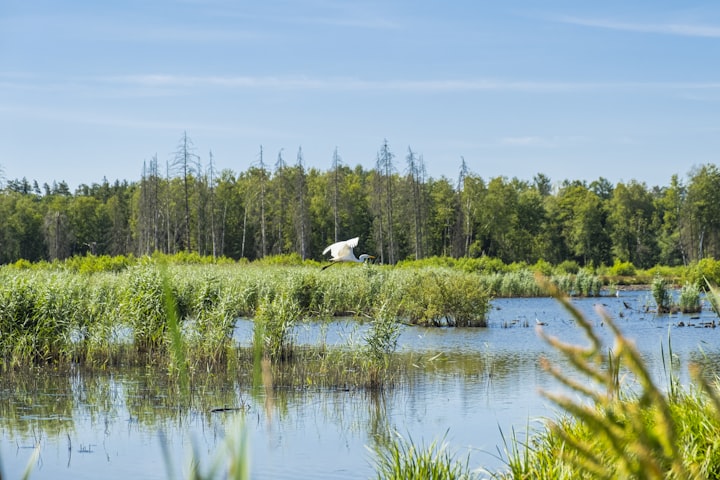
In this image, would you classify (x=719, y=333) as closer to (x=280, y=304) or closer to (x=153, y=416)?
(x=280, y=304)

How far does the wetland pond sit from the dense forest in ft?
186

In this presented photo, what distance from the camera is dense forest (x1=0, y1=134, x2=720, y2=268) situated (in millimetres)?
76938

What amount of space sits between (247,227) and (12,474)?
75.4m

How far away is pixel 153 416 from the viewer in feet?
38.8

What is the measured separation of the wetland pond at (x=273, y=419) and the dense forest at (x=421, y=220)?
186 feet

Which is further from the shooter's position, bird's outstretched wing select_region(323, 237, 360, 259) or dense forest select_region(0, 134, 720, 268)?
dense forest select_region(0, 134, 720, 268)

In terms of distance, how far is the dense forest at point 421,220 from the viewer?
76938 millimetres

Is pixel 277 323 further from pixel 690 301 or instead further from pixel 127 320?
pixel 690 301

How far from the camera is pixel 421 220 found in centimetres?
7400

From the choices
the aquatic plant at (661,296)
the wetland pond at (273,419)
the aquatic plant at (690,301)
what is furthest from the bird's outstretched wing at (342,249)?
the aquatic plant at (690,301)

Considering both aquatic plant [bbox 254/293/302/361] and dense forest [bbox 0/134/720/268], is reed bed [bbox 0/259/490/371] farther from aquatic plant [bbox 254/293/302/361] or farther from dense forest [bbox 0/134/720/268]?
dense forest [bbox 0/134/720/268]

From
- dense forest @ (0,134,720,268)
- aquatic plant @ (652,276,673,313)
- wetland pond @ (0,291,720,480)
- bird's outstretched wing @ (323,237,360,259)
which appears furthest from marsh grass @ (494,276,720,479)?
dense forest @ (0,134,720,268)

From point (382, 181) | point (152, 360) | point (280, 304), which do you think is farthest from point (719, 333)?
point (382, 181)

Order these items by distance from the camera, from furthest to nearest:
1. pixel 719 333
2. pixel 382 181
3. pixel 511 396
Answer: pixel 382 181, pixel 719 333, pixel 511 396
